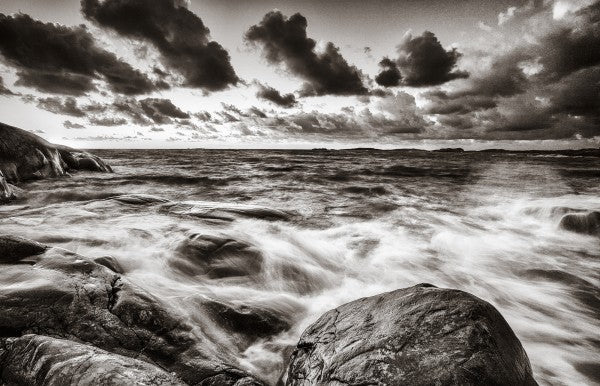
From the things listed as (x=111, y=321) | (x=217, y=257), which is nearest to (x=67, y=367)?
(x=111, y=321)

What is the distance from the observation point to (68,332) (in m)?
2.32

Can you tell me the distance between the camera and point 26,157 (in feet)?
36.3

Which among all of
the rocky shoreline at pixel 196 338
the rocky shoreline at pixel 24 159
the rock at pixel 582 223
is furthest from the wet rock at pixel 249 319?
the rock at pixel 582 223

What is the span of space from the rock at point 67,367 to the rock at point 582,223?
10.4m

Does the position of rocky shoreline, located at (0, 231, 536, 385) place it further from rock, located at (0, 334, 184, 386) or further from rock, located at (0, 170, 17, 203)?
rock, located at (0, 170, 17, 203)

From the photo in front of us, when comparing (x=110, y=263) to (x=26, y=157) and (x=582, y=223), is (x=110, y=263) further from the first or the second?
(x=582, y=223)

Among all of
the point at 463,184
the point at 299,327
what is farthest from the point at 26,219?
the point at 463,184

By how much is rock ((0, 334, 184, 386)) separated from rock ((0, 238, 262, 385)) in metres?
0.41

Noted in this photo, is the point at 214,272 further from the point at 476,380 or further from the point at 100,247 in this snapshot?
the point at 476,380

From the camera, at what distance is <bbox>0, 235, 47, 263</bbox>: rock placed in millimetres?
3307

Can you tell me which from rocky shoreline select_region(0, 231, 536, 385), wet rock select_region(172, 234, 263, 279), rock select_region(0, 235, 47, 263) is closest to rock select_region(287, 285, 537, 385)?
rocky shoreline select_region(0, 231, 536, 385)

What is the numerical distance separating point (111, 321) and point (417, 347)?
2.31 m

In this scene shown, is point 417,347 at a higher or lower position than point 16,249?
lower

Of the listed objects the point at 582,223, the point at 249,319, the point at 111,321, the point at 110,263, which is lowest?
the point at 582,223
